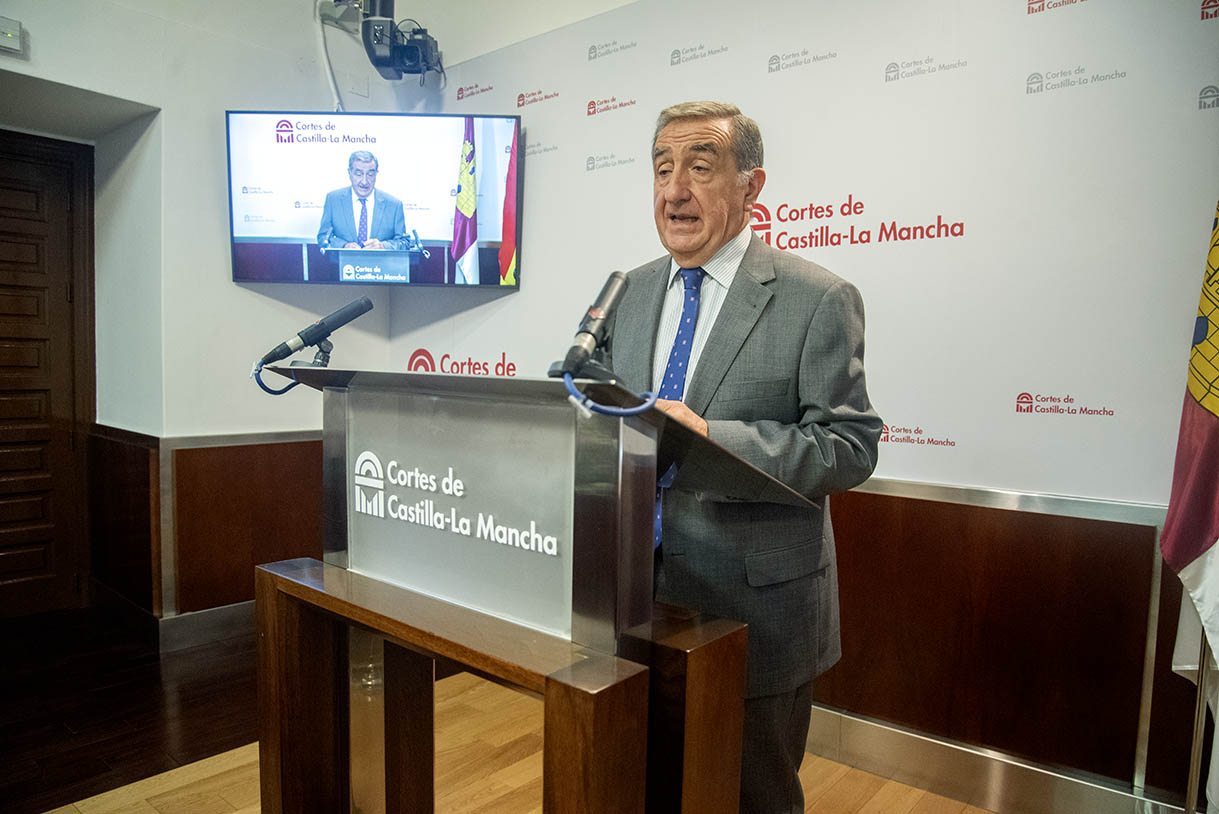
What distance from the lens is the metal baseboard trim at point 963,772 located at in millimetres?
2160

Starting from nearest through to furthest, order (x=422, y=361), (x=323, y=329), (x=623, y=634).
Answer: (x=623, y=634), (x=323, y=329), (x=422, y=361)

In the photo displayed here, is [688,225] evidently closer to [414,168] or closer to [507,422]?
[507,422]

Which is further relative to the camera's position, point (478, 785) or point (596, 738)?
point (478, 785)

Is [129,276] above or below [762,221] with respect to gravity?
below

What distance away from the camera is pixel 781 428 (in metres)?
1.27

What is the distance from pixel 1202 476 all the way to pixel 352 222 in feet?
11.0

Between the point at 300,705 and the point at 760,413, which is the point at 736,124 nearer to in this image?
the point at 760,413

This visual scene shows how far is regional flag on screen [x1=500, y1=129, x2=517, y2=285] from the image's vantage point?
3.56 m

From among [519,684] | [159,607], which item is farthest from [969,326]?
[159,607]

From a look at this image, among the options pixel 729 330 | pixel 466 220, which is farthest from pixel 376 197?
pixel 729 330

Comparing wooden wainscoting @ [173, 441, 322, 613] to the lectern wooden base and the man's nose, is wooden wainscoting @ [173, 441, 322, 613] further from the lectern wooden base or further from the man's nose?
the man's nose

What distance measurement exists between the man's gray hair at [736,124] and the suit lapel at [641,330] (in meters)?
0.24

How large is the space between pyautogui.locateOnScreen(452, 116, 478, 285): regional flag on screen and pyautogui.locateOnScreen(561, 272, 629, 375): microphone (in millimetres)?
2885

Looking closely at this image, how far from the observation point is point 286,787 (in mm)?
1211
